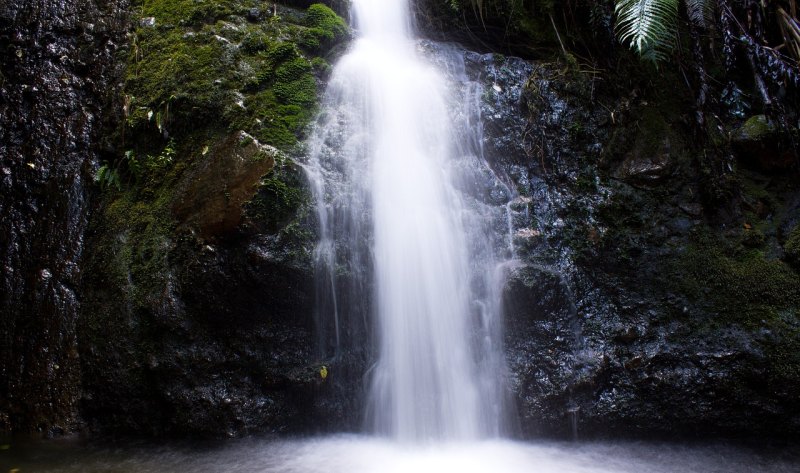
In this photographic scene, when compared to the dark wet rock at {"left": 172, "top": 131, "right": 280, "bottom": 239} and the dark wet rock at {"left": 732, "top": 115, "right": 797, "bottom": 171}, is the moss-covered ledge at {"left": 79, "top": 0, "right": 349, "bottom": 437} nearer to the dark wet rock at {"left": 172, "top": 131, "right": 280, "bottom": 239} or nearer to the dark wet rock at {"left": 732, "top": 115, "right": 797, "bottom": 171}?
the dark wet rock at {"left": 172, "top": 131, "right": 280, "bottom": 239}

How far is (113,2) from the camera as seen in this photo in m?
4.82

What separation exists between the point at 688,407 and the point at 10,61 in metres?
6.38

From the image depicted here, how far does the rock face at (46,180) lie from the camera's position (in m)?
3.51

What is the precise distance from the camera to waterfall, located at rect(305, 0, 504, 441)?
3.55 meters

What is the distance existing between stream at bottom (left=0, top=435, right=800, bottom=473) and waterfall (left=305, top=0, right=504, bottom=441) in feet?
0.87

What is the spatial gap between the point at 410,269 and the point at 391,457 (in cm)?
136

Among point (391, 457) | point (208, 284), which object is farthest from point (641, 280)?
point (208, 284)

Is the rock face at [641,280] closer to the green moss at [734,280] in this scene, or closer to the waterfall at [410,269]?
the green moss at [734,280]

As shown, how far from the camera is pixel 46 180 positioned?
402cm

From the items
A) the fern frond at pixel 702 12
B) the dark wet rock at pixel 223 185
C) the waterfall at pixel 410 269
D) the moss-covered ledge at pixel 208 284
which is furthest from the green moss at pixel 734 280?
the dark wet rock at pixel 223 185

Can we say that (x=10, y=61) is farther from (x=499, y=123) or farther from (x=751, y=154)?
(x=751, y=154)

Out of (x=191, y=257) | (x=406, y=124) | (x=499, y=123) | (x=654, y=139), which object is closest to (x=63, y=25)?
(x=191, y=257)

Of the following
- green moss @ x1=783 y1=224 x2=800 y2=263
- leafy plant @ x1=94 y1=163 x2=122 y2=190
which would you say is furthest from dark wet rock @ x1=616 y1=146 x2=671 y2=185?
leafy plant @ x1=94 y1=163 x2=122 y2=190

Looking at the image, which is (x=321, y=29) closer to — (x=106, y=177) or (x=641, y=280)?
(x=106, y=177)
